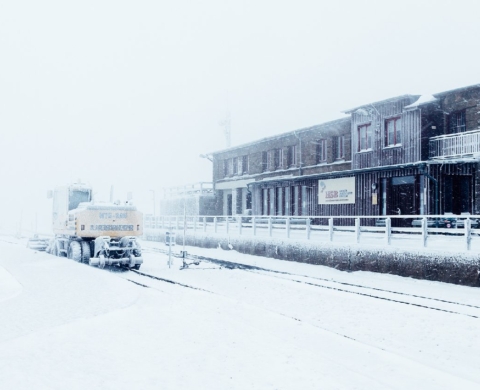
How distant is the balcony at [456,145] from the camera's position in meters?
20.9

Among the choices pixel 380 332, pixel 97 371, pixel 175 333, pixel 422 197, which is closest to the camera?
pixel 97 371

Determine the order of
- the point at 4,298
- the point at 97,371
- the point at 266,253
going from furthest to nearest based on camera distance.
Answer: the point at 266,253, the point at 4,298, the point at 97,371

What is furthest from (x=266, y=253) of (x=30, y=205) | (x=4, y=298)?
(x=30, y=205)

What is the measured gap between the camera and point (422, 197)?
72.1ft

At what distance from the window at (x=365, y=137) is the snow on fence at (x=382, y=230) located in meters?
3.67

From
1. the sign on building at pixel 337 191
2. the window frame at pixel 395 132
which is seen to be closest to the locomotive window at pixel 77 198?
the sign on building at pixel 337 191

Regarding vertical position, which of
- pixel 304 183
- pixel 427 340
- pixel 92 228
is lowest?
pixel 427 340

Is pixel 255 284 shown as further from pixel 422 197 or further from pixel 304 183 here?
pixel 304 183

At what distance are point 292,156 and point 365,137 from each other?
8.06m

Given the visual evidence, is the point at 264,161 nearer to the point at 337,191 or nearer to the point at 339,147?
the point at 339,147

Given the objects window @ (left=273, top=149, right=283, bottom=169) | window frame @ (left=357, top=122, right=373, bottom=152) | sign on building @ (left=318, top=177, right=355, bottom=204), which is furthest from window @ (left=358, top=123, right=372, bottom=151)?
window @ (left=273, top=149, right=283, bottom=169)

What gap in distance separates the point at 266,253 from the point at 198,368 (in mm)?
16882

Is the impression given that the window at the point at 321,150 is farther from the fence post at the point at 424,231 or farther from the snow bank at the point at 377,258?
the fence post at the point at 424,231

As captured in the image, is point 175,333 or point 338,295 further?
point 338,295
